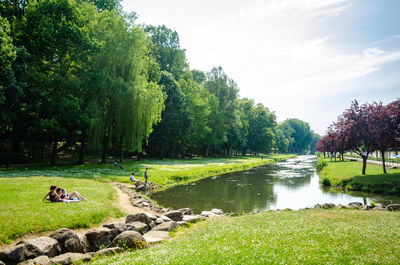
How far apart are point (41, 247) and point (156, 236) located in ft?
15.4

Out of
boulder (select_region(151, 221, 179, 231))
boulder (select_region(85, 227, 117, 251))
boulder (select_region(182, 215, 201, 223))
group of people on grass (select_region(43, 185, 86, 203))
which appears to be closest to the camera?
boulder (select_region(85, 227, 117, 251))

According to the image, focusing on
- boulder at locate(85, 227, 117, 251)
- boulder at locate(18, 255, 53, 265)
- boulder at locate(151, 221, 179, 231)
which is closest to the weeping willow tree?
boulder at locate(151, 221, 179, 231)

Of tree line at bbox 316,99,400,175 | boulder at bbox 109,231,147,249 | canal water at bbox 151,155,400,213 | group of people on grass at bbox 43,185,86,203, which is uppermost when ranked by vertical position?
tree line at bbox 316,99,400,175

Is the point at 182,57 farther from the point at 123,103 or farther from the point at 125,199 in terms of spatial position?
the point at 125,199

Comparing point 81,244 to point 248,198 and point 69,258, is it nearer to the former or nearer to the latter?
point 69,258

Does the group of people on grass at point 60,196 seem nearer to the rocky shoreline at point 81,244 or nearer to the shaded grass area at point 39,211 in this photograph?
the shaded grass area at point 39,211

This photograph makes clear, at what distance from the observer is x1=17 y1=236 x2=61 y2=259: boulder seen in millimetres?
9523

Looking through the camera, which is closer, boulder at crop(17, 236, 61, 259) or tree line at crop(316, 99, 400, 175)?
boulder at crop(17, 236, 61, 259)

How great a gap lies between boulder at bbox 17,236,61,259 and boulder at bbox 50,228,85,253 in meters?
0.28

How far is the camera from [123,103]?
3841 centimetres

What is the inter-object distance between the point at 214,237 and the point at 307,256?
3.75 metres

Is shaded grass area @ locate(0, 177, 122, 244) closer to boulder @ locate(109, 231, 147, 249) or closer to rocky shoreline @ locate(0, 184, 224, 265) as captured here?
rocky shoreline @ locate(0, 184, 224, 265)

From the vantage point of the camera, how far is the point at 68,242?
10523mm

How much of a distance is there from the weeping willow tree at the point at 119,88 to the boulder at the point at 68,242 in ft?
91.6
